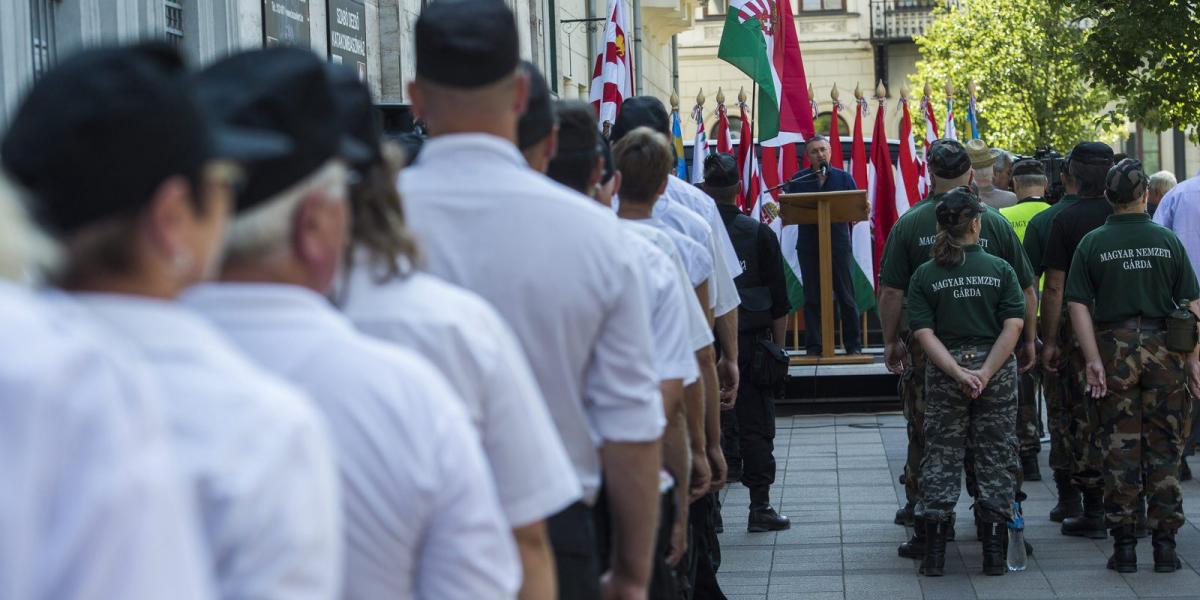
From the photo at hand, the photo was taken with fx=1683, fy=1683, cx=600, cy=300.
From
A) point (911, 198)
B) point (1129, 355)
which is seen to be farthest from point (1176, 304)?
point (911, 198)

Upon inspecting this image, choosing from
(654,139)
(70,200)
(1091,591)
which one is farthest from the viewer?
(1091,591)

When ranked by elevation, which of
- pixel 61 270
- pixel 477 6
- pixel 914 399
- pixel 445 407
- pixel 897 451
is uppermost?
pixel 477 6

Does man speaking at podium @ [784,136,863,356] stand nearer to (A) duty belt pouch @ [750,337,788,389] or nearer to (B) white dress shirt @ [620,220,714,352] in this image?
(A) duty belt pouch @ [750,337,788,389]

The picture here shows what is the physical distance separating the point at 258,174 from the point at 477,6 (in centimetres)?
136

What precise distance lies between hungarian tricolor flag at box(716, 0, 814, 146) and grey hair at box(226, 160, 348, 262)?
428 inches

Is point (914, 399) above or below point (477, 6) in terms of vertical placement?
below

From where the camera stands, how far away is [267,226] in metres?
1.89

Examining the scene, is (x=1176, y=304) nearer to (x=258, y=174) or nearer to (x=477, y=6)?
(x=477, y=6)

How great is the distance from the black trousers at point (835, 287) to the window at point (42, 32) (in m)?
6.88

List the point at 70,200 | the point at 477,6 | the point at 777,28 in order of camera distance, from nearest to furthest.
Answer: the point at 70,200, the point at 477,6, the point at 777,28

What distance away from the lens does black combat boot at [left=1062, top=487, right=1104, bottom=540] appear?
8.27 m

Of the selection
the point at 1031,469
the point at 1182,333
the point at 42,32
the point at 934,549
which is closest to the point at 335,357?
the point at 934,549

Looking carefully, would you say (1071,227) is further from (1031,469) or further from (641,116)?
(641,116)

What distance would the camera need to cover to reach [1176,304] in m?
7.39
